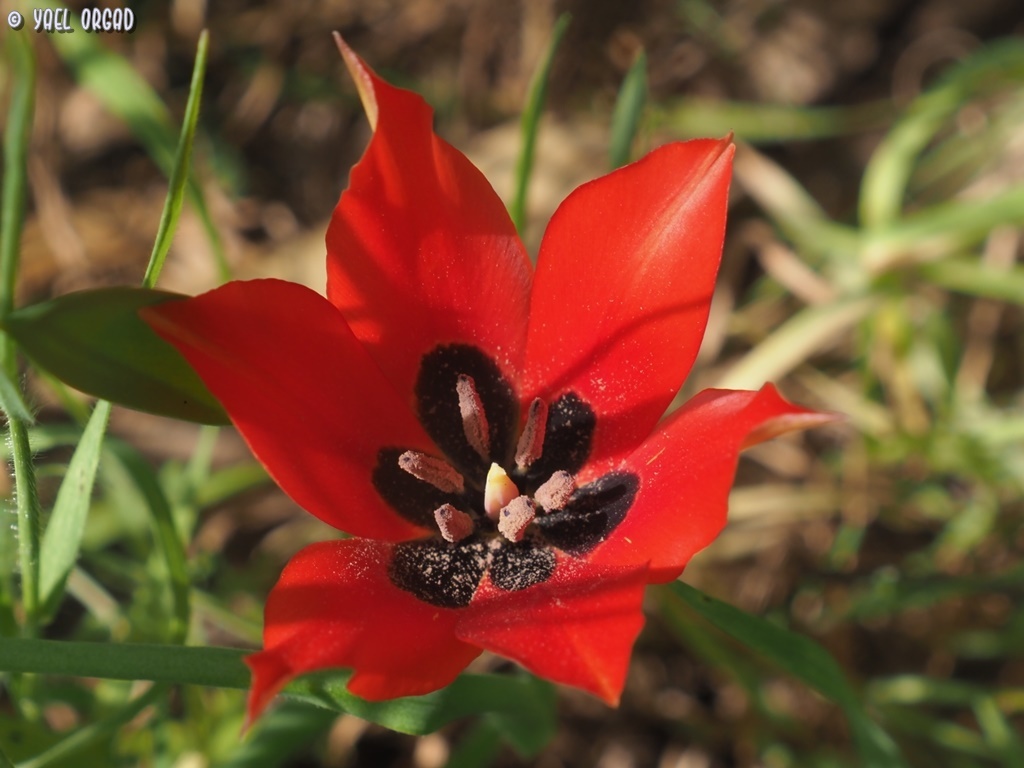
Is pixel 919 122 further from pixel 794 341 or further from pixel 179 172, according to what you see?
pixel 179 172

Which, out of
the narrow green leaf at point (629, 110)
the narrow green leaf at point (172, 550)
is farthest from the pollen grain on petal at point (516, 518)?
the narrow green leaf at point (629, 110)

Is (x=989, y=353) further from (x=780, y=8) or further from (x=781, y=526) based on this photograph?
(x=780, y=8)

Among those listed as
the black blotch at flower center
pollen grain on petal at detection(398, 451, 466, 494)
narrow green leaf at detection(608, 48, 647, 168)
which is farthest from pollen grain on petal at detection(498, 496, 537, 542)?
narrow green leaf at detection(608, 48, 647, 168)

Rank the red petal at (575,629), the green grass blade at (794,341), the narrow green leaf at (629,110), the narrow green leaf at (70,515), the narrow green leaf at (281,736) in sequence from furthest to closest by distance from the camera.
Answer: the green grass blade at (794,341)
the narrow green leaf at (629,110)
the narrow green leaf at (281,736)
the narrow green leaf at (70,515)
the red petal at (575,629)

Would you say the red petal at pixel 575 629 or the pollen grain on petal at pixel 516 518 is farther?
the pollen grain on petal at pixel 516 518

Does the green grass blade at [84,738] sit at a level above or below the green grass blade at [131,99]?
below

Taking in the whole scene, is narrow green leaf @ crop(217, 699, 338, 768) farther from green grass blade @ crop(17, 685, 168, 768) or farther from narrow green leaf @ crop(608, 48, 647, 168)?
narrow green leaf @ crop(608, 48, 647, 168)

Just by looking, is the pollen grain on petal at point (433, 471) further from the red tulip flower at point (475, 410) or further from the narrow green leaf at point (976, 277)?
the narrow green leaf at point (976, 277)

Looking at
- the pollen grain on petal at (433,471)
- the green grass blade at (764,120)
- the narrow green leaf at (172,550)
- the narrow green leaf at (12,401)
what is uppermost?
the green grass blade at (764,120)
